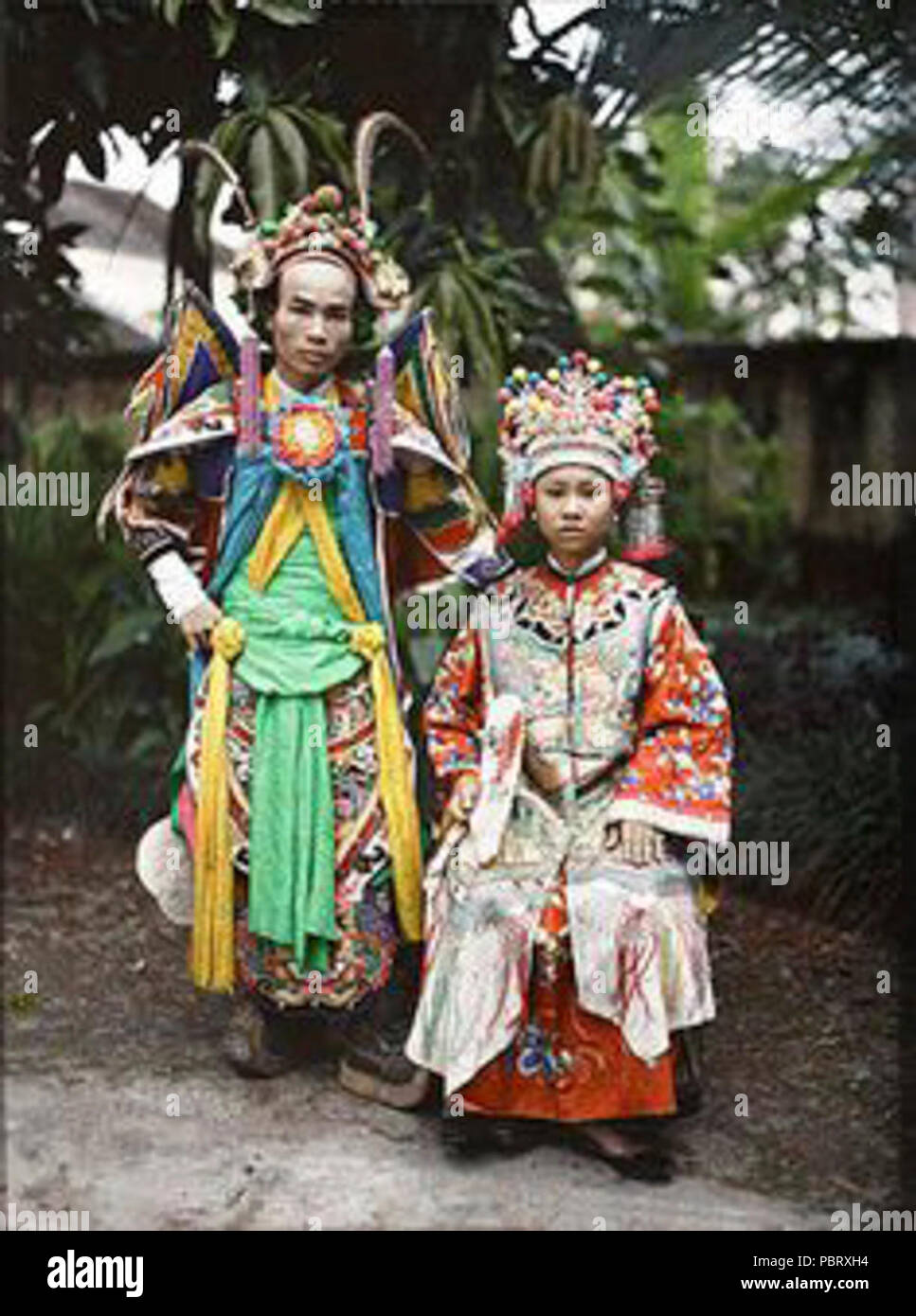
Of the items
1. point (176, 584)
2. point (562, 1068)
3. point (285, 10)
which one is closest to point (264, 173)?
point (285, 10)

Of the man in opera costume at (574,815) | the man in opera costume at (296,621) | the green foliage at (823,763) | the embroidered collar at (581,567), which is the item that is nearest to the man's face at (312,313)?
the man in opera costume at (296,621)

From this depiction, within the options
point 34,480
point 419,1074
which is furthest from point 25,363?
point 419,1074

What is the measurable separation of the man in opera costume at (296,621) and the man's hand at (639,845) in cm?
43

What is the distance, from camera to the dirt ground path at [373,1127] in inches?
122

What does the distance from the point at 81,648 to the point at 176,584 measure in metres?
2.02

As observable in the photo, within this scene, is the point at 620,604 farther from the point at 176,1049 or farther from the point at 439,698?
the point at 176,1049

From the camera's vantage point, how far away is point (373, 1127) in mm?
3348

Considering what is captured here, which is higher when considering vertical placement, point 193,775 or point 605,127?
point 605,127

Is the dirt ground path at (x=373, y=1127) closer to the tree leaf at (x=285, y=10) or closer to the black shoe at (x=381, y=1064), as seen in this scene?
the black shoe at (x=381, y=1064)

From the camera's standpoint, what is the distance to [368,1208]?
3105 mm

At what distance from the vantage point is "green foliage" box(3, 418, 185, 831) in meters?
5.17

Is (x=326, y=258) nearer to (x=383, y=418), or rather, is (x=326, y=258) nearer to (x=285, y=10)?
(x=383, y=418)
